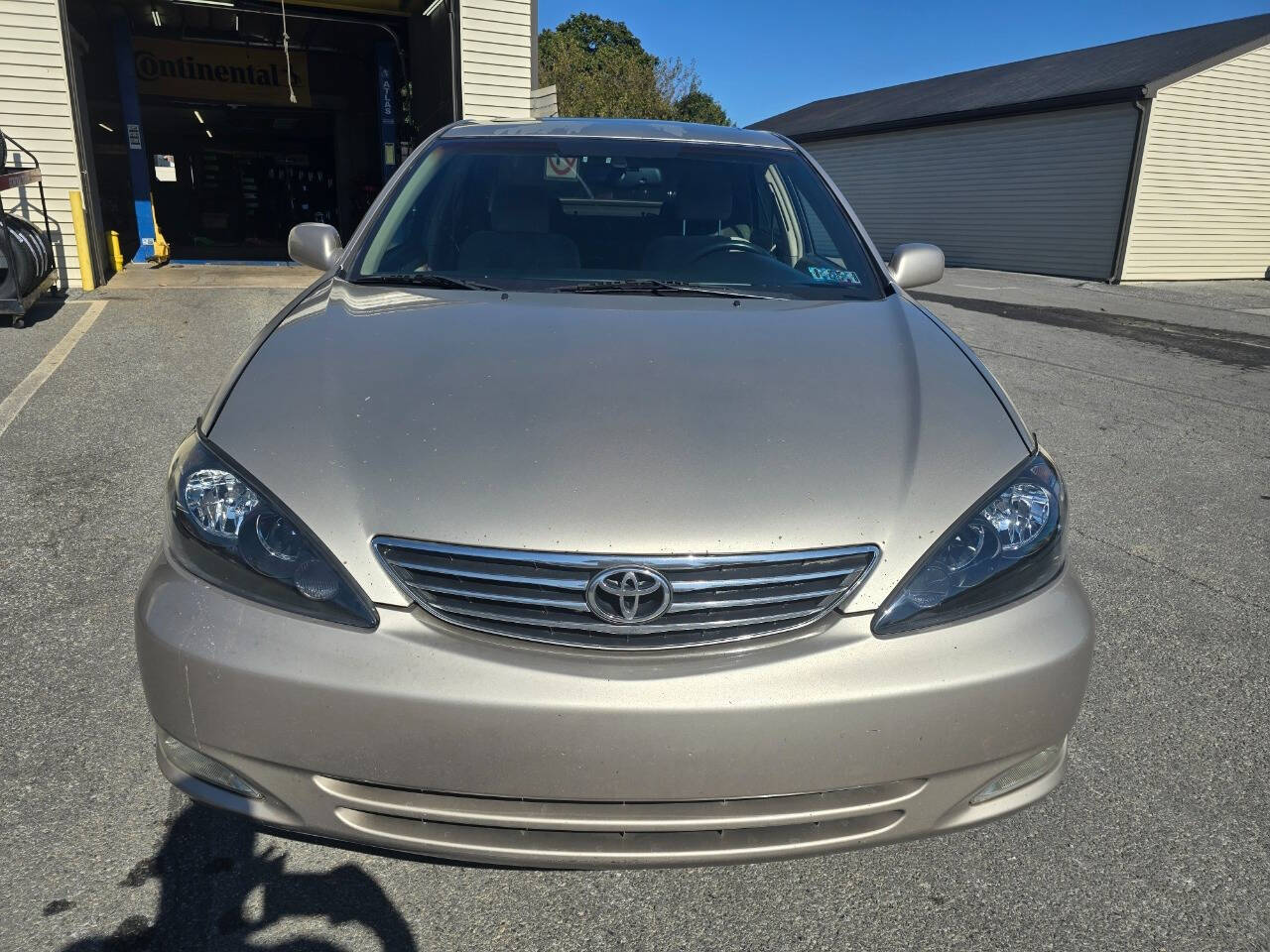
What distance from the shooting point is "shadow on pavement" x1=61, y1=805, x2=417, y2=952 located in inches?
68.9

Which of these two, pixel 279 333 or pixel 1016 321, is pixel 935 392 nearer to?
pixel 279 333

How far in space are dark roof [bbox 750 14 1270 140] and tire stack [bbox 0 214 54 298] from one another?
17980 mm

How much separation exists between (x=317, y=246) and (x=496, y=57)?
1012cm

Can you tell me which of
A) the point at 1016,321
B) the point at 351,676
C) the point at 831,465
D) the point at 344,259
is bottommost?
the point at 1016,321

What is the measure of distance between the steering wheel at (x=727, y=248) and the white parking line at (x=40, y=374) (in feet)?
13.5

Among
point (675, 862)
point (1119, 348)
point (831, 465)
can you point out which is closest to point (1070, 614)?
point (831, 465)

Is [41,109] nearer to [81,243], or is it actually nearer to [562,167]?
[81,243]

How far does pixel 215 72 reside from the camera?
1884cm

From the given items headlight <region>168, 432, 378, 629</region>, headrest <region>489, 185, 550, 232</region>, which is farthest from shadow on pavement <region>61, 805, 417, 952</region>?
headrest <region>489, 185, 550, 232</region>

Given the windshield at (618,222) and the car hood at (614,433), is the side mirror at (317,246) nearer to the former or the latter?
the windshield at (618,222)

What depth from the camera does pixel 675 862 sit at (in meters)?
1.63

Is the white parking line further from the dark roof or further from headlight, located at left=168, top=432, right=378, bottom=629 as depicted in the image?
the dark roof

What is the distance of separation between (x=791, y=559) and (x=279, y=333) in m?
1.43

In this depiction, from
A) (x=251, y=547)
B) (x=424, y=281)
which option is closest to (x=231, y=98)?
(x=424, y=281)
